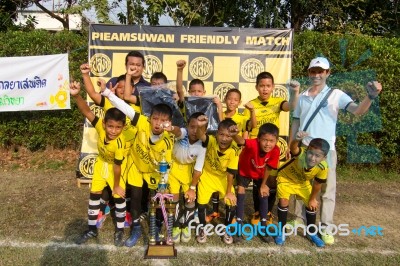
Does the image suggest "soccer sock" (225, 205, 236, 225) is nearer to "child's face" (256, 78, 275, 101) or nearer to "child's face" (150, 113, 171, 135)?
"child's face" (150, 113, 171, 135)

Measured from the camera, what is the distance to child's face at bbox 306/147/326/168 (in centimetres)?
350

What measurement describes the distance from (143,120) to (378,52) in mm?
4319

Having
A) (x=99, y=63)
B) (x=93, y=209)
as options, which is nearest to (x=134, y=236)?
(x=93, y=209)

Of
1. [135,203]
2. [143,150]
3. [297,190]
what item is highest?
[143,150]

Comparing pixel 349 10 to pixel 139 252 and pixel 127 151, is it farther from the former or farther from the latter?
pixel 139 252

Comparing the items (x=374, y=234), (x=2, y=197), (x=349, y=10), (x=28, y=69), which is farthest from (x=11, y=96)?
(x=349, y=10)

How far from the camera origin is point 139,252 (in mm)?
3551

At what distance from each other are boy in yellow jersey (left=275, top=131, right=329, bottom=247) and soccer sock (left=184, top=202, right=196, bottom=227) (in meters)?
0.92

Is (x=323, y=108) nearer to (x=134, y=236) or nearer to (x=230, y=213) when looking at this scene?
(x=230, y=213)

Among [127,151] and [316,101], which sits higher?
[316,101]

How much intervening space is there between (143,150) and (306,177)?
5.56ft

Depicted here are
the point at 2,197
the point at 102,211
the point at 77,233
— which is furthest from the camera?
the point at 2,197

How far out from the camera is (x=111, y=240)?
3760mm

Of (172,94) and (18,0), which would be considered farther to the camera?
(18,0)
